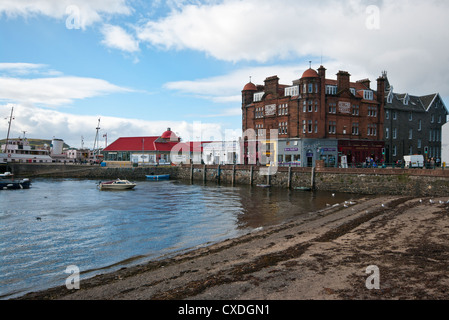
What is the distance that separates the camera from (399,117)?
2453 inches

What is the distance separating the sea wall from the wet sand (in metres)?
18.1

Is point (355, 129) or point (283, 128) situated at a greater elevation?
point (283, 128)

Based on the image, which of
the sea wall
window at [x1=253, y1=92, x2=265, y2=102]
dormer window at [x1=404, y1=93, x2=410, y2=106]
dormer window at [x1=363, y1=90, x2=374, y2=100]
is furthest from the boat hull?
dormer window at [x1=404, y1=93, x2=410, y2=106]

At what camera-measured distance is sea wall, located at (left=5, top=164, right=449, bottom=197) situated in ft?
114

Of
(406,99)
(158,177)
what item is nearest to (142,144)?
(158,177)

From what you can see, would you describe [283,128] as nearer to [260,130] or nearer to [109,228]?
[260,130]

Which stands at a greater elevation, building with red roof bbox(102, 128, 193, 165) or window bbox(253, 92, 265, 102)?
window bbox(253, 92, 265, 102)

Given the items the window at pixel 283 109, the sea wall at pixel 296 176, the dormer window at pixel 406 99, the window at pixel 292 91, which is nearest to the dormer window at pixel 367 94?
the dormer window at pixel 406 99

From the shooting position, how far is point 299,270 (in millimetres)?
10961

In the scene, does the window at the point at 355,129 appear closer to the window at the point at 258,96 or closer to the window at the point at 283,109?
the window at the point at 283,109

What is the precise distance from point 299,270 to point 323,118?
1859 inches

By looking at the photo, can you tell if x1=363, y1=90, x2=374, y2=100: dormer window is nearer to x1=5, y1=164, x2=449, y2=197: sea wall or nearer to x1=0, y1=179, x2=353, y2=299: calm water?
x1=5, y1=164, x2=449, y2=197: sea wall

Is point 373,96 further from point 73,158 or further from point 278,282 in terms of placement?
point 73,158

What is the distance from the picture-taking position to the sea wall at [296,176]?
34.7 metres
